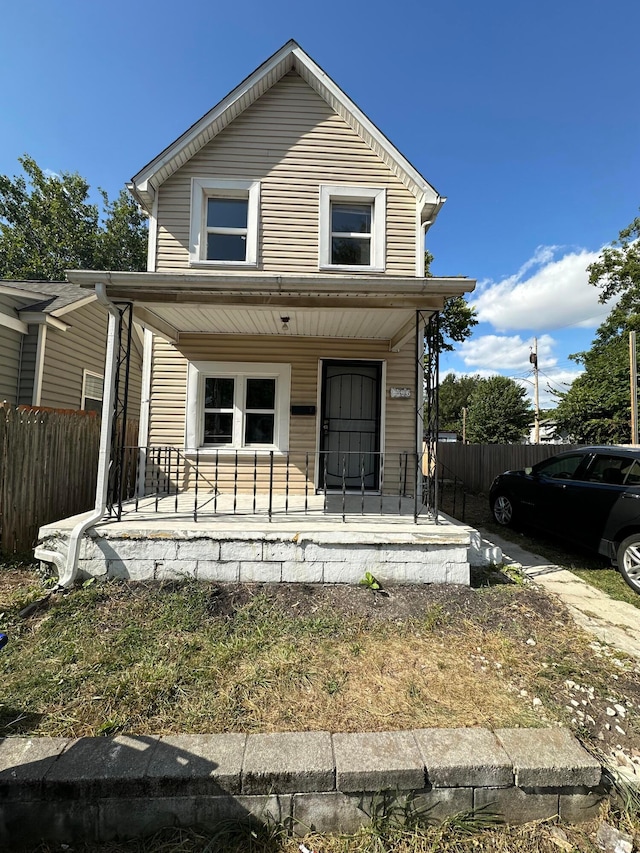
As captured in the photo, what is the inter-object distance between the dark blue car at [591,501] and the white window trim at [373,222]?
428cm

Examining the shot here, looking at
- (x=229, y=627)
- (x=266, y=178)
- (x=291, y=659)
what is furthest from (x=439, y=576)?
(x=266, y=178)

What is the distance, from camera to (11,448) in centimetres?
443

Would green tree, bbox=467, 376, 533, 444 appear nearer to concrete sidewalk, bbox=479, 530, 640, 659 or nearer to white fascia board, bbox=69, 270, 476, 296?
concrete sidewalk, bbox=479, 530, 640, 659

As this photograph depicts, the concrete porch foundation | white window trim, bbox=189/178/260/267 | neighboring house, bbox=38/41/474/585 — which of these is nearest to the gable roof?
neighboring house, bbox=38/41/474/585

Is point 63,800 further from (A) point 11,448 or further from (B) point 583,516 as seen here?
(B) point 583,516

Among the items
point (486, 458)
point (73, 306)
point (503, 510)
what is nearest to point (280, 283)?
point (503, 510)

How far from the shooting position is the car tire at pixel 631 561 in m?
4.34

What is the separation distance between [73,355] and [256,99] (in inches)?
253

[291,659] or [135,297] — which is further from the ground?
[135,297]

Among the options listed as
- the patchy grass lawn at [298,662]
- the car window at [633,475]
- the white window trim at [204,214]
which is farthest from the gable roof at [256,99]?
the patchy grass lawn at [298,662]

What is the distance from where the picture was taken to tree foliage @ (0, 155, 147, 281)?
20.6 m

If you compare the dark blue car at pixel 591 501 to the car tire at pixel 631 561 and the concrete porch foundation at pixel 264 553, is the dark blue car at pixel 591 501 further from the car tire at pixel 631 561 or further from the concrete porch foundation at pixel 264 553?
the concrete porch foundation at pixel 264 553

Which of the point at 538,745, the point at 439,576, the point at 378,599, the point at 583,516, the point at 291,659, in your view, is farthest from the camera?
the point at 583,516

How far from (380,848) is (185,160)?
326 inches
